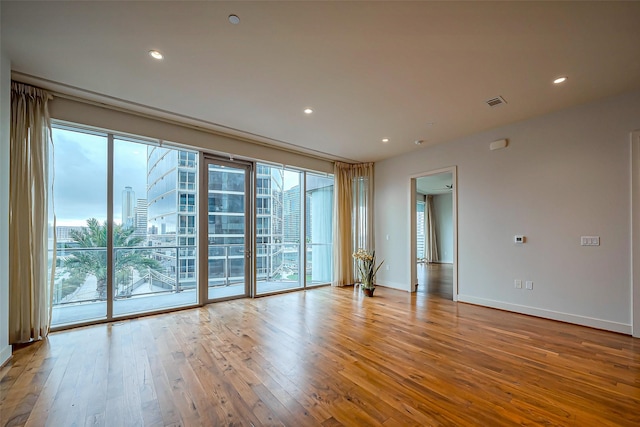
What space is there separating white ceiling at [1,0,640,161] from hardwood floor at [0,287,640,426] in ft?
9.51

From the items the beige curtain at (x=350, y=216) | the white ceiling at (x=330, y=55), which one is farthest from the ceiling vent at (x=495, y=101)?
the beige curtain at (x=350, y=216)

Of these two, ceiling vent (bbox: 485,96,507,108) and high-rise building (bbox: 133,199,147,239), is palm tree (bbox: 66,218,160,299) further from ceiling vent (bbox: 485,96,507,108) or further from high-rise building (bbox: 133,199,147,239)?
ceiling vent (bbox: 485,96,507,108)

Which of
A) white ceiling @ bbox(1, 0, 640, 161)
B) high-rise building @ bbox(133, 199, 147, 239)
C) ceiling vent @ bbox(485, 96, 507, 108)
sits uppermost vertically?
white ceiling @ bbox(1, 0, 640, 161)

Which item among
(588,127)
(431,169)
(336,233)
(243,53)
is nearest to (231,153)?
(243,53)

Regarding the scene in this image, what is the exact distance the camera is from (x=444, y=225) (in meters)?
10.5

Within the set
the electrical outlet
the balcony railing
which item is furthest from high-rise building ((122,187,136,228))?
the electrical outlet

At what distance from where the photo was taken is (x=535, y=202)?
3973 mm

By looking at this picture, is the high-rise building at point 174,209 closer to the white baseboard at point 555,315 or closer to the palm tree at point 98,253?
the palm tree at point 98,253

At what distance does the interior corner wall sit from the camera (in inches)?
98.2

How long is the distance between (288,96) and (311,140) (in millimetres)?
1645

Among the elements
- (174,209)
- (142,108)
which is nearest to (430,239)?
(174,209)

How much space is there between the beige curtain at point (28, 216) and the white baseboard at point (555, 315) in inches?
238

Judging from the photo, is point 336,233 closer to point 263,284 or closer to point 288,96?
point 263,284

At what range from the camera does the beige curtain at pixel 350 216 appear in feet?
20.2
